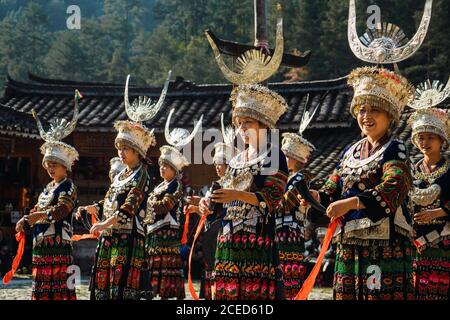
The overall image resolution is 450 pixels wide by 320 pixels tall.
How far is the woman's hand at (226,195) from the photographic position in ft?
19.1

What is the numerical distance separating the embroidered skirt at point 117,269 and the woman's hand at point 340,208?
329 centimetres

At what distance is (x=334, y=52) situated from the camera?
3119cm

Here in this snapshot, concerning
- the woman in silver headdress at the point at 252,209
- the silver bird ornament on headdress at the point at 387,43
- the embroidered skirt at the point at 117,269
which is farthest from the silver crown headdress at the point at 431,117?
the embroidered skirt at the point at 117,269

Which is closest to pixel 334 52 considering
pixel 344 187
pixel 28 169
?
pixel 28 169

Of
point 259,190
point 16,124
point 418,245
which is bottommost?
point 418,245

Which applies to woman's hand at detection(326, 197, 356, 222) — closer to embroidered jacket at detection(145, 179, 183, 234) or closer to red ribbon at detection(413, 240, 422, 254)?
red ribbon at detection(413, 240, 422, 254)

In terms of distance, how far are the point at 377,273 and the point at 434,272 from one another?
2.18m

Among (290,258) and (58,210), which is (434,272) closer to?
(290,258)

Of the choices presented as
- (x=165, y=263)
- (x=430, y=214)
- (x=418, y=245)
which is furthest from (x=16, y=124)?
(x=430, y=214)

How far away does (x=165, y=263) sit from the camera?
36.2ft

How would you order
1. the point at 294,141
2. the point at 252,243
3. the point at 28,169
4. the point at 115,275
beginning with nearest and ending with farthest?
the point at 252,243, the point at 115,275, the point at 294,141, the point at 28,169

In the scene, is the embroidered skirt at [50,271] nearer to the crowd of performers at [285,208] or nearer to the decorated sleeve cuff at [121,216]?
the crowd of performers at [285,208]
